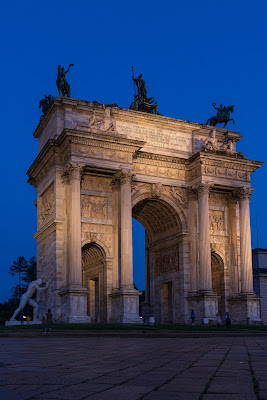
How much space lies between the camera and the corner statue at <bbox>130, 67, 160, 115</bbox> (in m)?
43.5

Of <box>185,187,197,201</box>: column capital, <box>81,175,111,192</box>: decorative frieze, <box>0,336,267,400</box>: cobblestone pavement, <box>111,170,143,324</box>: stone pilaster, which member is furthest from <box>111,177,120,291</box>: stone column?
<box>0,336,267,400</box>: cobblestone pavement

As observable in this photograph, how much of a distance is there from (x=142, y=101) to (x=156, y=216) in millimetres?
9667

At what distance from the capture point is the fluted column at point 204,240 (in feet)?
129

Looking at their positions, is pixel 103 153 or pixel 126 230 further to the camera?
pixel 103 153

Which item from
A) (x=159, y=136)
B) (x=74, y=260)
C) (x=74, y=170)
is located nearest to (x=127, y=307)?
(x=74, y=260)

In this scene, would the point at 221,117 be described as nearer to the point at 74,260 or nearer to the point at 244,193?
the point at 244,193

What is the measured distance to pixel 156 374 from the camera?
289 inches

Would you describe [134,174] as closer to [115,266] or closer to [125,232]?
[125,232]

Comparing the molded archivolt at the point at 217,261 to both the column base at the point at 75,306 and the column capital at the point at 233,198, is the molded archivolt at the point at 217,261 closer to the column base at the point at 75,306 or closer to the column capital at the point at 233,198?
the column capital at the point at 233,198

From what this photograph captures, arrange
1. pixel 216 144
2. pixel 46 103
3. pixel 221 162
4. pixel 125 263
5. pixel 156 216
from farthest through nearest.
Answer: pixel 156 216, pixel 216 144, pixel 46 103, pixel 221 162, pixel 125 263

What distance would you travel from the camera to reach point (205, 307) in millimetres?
38094

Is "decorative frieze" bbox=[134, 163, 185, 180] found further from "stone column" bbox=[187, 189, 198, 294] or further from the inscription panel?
the inscription panel

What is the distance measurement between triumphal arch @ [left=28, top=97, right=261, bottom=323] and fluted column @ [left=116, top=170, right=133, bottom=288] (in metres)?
0.07

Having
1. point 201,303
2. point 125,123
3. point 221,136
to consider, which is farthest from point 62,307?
point 221,136
